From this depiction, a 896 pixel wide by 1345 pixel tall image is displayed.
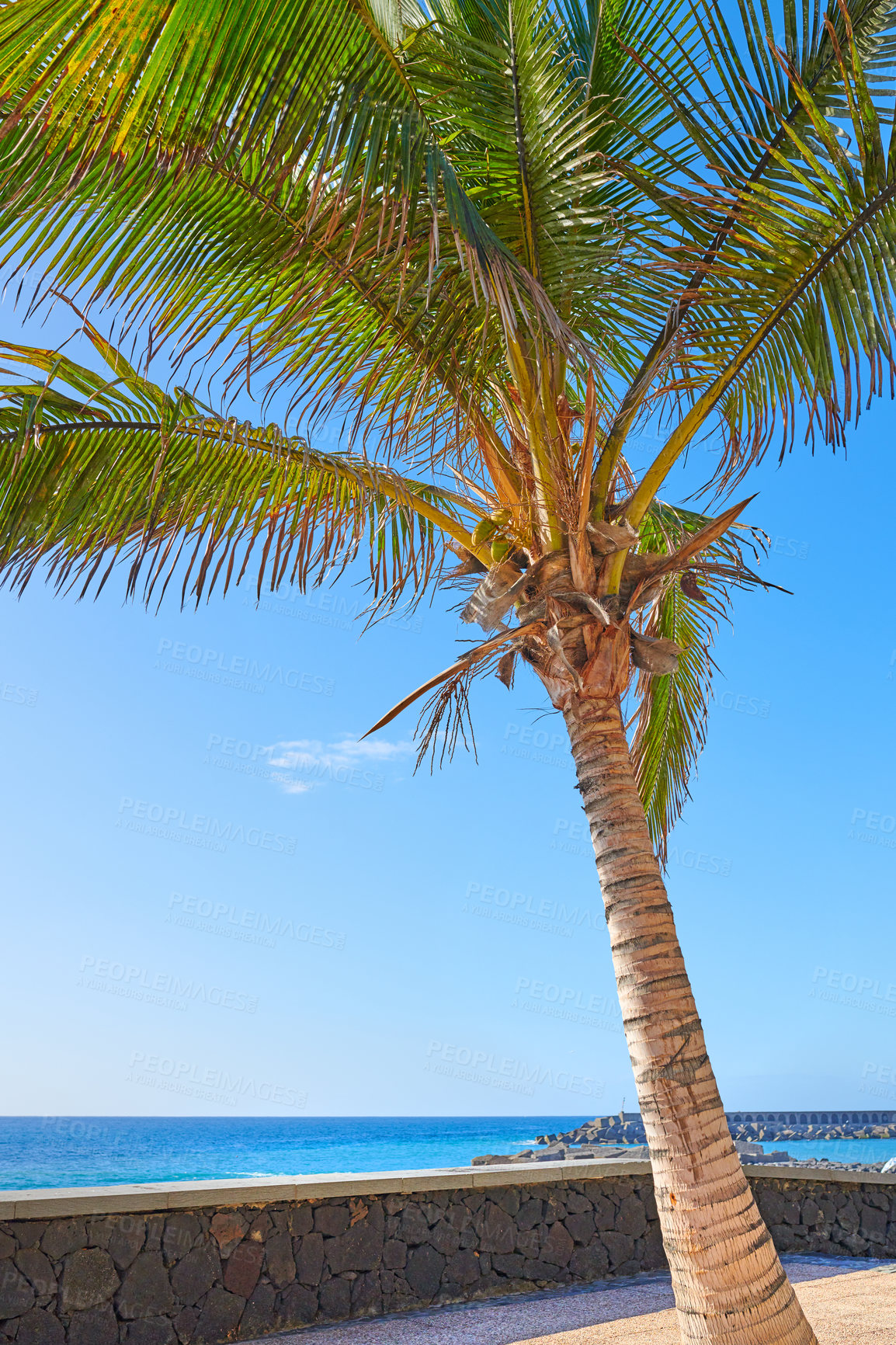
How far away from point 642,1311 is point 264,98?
606cm

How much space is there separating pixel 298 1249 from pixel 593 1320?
165 cm

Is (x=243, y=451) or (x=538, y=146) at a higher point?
(x=538, y=146)

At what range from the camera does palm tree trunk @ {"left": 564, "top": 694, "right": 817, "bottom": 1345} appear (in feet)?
9.36

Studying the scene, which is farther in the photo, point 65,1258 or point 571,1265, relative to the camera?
point 571,1265

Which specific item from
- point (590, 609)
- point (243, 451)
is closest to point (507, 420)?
point (590, 609)

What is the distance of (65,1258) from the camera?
445 centimetres

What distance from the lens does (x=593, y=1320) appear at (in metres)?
5.08

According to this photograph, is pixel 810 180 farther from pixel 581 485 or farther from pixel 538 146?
pixel 581 485

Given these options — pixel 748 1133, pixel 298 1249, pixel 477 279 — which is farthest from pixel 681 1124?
pixel 748 1133

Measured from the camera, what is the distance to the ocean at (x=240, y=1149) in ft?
113

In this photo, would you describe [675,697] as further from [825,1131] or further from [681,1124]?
[825,1131]

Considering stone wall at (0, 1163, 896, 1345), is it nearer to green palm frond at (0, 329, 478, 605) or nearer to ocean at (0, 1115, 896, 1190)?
green palm frond at (0, 329, 478, 605)

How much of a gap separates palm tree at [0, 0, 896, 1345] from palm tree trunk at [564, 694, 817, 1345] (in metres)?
0.01

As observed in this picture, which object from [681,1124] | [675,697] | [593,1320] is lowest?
[593,1320]
